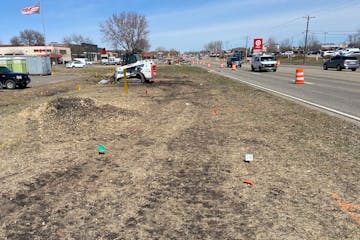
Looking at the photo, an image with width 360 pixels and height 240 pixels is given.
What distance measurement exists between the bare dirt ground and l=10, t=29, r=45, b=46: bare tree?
480ft

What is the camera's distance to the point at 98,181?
4.27m

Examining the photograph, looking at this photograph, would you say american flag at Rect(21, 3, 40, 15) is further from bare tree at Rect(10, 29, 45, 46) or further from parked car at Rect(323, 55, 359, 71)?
bare tree at Rect(10, 29, 45, 46)

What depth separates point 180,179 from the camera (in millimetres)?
4297

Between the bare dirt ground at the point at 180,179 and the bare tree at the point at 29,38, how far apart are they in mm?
146436

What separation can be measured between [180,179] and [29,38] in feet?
504

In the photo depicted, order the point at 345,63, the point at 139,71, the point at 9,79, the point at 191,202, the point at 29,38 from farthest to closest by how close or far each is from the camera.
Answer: the point at 29,38 → the point at 345,63 → the point at 9,79 → the point at 139,71 → the point at 191,202

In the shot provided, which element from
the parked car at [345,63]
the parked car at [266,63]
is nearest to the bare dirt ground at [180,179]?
the parked car at [266,63]

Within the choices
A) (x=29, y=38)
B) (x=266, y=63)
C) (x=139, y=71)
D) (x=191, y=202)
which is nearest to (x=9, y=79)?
(x=139, y=71)

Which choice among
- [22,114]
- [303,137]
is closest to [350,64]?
[303,137]

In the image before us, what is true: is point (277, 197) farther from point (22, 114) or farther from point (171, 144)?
point (22, 114)

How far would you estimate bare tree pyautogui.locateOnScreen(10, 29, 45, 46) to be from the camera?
13400 centimetres

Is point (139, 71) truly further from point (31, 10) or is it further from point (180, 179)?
point (31, 10)

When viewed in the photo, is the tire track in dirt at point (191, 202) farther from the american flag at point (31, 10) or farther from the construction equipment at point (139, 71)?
the american flag at point (31, 10)

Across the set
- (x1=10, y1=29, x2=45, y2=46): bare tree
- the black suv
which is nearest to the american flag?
the black suv
